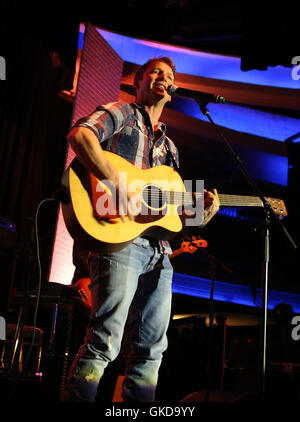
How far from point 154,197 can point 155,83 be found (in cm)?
79

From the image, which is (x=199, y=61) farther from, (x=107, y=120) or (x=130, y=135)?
(x=107, y=120)

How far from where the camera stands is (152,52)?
6422mm

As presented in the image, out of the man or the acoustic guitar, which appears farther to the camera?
the acoustic guitar

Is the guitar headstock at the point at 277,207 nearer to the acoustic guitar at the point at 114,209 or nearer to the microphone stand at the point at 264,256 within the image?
the microphone stand at the point at 264,256

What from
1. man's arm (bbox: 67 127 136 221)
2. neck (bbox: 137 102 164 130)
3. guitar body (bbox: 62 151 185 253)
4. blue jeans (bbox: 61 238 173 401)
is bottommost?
blue jeans (bbox: 61 238 173 401)

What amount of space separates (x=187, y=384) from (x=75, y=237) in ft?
16.4

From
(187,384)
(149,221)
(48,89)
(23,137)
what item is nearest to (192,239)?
(149,221)

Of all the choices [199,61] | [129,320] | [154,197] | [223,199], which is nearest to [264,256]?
[223,199]

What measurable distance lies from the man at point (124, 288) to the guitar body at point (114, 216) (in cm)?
6

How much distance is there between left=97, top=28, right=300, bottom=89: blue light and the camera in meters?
→ 6.23

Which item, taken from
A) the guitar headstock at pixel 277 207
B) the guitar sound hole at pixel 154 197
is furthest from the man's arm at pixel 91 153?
the guitar headstock at pixel 277 207

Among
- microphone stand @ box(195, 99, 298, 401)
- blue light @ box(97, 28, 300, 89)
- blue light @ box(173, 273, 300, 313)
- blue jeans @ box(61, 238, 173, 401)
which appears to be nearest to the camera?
blue jeans @ box(61, 238, 173, 401)

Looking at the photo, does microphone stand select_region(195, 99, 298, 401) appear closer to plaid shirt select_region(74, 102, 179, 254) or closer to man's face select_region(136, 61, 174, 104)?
man's face select_region(136, 61, 174, 104)

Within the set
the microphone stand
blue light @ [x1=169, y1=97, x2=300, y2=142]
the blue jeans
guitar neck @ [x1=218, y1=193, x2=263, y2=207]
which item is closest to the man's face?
the microphone stand
